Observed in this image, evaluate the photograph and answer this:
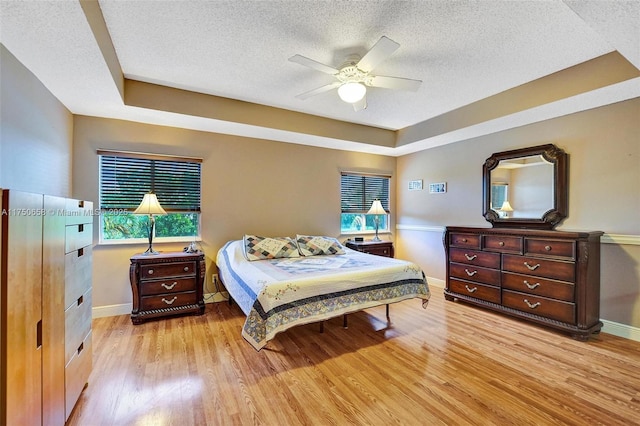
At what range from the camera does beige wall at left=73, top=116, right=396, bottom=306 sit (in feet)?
11.0

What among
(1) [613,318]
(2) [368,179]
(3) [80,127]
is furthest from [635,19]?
(3) [80,127]

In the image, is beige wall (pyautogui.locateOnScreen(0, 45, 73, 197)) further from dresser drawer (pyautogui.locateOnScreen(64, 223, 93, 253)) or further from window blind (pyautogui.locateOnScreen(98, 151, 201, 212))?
dresser drawer (pyautogui.locateOnScreen(64, 223, 93, 253))

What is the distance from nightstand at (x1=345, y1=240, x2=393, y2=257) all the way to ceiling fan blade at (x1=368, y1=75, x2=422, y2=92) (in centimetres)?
264

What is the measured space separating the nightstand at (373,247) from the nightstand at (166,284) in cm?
231

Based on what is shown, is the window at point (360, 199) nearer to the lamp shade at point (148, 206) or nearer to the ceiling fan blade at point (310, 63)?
the ceiling fan blade at point (310, 63)

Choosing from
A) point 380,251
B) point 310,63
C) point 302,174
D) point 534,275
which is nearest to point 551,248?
point 534,275

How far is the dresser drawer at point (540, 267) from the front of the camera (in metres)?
2.87

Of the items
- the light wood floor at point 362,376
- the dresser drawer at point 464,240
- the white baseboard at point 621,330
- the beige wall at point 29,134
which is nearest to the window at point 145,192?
the beige wall at point 29,134

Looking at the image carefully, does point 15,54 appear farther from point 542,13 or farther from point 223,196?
point 542,13

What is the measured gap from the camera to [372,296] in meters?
2.78

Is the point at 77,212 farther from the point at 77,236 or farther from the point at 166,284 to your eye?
the point at 166,284

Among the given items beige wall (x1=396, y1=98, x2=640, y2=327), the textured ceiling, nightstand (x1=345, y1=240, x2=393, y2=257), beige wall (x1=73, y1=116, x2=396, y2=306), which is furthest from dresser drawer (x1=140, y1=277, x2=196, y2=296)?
beige wall (x1=396, y1=98, x2=640, y2=327)

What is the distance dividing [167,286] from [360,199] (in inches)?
132

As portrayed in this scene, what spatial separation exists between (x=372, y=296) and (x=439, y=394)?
3.20ft
